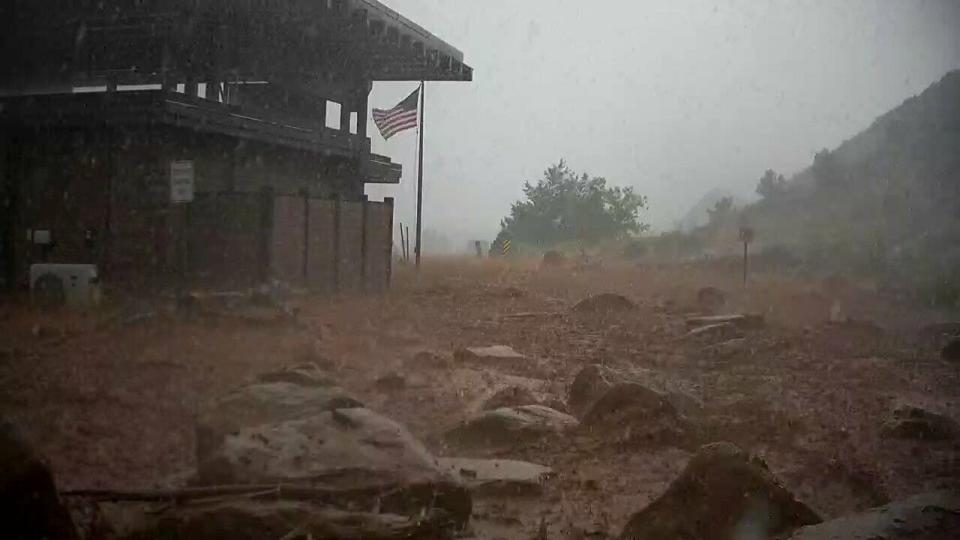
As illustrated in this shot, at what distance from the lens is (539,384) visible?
32.2 feet

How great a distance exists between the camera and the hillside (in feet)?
97.2

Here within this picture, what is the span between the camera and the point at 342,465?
431 centimetres

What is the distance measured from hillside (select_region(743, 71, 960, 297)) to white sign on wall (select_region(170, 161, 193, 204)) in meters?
21.0

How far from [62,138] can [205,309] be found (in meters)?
6.91

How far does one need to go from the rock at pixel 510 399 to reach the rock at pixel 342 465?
320 centimetres

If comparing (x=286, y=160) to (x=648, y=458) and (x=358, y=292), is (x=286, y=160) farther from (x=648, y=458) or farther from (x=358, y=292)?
(x=648, y=458)

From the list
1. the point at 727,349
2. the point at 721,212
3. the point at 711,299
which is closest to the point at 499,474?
the point at 727,349

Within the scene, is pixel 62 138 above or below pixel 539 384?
above

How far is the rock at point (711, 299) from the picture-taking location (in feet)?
68.7

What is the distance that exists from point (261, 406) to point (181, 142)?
1277 centimetres

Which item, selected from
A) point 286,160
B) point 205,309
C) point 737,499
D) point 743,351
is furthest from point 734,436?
point 286,160

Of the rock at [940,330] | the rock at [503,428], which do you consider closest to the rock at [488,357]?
the rock at [503,428]

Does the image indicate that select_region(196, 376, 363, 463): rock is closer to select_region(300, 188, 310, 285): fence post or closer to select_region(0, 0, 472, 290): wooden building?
select_region(0, 0, 472, 290): wooden building

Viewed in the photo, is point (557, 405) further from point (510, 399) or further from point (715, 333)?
point (715, 333)
